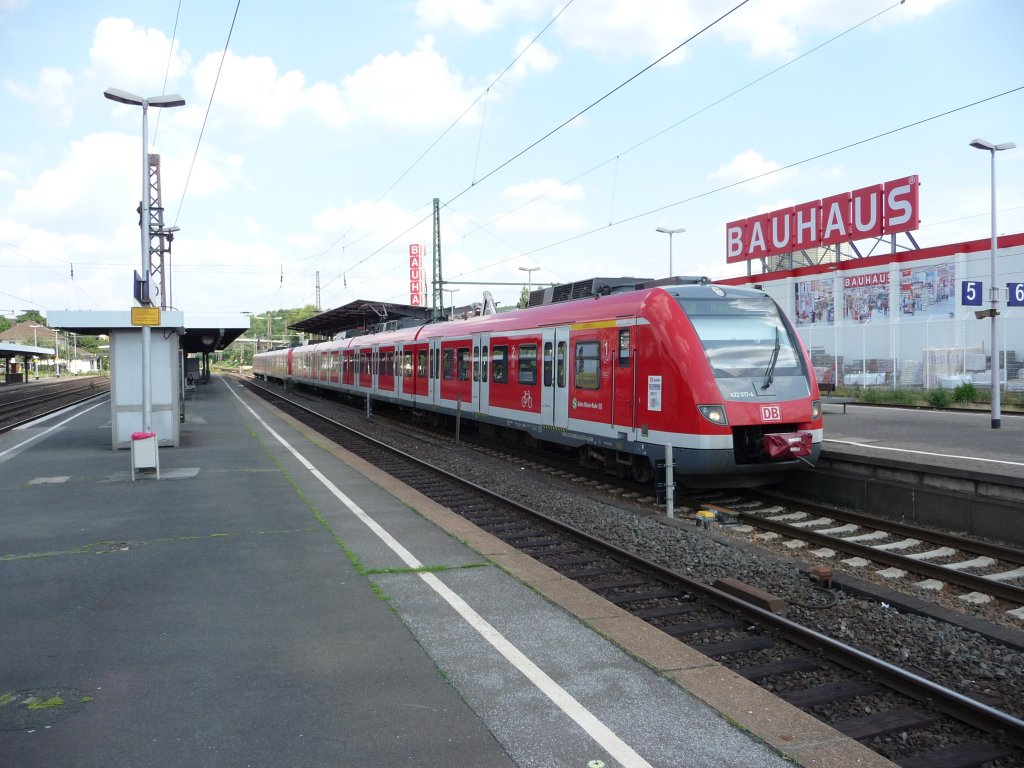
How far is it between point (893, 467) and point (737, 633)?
226 inches

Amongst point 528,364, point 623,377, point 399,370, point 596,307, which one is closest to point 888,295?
point 399,370

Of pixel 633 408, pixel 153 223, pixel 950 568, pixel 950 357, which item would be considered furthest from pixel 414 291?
pixel 950 568

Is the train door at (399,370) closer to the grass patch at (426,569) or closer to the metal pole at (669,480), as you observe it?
the metal pole at (669,480)

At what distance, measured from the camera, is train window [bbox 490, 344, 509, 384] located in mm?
15078

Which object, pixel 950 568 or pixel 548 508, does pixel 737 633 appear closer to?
pixel 950 568

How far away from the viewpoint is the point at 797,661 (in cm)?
484

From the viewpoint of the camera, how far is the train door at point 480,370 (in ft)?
53.2

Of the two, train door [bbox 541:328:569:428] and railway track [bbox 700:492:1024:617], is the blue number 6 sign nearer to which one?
railway track [bbox 700:492:1024:617]

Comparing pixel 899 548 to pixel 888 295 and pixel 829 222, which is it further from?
pixel 829 222

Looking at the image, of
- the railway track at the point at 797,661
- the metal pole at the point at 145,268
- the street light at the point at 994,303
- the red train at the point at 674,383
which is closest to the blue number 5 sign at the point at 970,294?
the street light at the point at 994,303

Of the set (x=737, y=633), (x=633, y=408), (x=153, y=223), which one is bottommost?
(x=737, y=633)

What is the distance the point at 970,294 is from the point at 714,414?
1254cm

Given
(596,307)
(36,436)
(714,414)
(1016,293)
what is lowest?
(36,436)

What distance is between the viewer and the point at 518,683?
14.1ft
